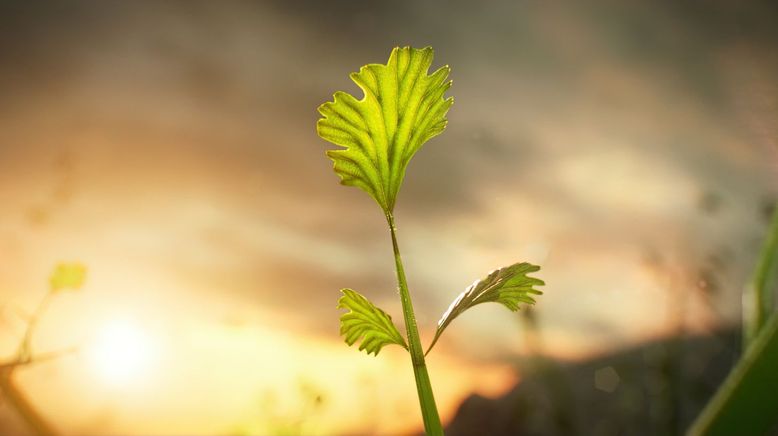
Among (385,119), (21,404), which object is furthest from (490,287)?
(21,404)

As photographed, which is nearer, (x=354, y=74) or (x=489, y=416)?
(x=354, y=74)

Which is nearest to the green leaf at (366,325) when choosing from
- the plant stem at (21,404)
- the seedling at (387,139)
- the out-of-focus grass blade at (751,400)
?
the seedling at (387,139)

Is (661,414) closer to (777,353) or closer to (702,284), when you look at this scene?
(702,284)

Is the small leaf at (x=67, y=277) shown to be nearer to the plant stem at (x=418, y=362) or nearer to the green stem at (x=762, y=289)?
the plant stem at (x=418, y=362)

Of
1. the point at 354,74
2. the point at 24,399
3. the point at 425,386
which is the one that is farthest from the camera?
the point at 24,399

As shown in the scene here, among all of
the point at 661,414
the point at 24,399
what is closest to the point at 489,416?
the point at 661,414

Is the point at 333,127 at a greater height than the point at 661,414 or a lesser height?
greater

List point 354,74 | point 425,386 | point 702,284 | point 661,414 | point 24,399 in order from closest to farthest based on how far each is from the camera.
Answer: point 425,386 < point 354,74 < point 24,399 < point 702,284 < point 661,414
